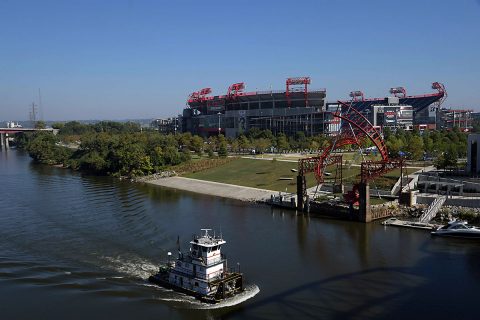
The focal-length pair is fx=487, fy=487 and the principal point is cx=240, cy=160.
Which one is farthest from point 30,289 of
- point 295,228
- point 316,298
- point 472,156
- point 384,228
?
point 472,156

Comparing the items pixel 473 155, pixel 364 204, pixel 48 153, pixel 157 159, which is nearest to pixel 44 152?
pixel 48 153

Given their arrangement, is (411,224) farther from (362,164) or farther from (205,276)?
(205,276)

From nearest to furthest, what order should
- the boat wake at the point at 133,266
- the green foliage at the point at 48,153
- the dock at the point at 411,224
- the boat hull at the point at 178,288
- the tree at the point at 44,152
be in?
1. the boat hull at the point at 178,288
2. the boat wake at the point at 133,266
3. the dock at the point at 411,224
4. the green foliage at the point at 48,153
5. the tree at the point at 44,152

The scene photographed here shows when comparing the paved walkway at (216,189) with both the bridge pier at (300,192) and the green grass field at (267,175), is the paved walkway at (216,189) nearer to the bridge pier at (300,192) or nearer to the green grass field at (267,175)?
the green grass field at (267,175)

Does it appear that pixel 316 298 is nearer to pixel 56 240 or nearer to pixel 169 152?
pixel 56 240

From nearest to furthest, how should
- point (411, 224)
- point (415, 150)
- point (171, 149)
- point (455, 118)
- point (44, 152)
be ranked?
point (411, 224) < point (415, 150) < point (171, 149) < point (44, 152) < point (455, 118)

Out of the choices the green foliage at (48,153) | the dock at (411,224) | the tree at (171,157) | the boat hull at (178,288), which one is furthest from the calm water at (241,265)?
the green foliage at (48,153)

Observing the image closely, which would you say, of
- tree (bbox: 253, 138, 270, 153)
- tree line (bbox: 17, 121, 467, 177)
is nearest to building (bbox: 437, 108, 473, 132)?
tree line (bbox: 17, 121, 467, 177)
